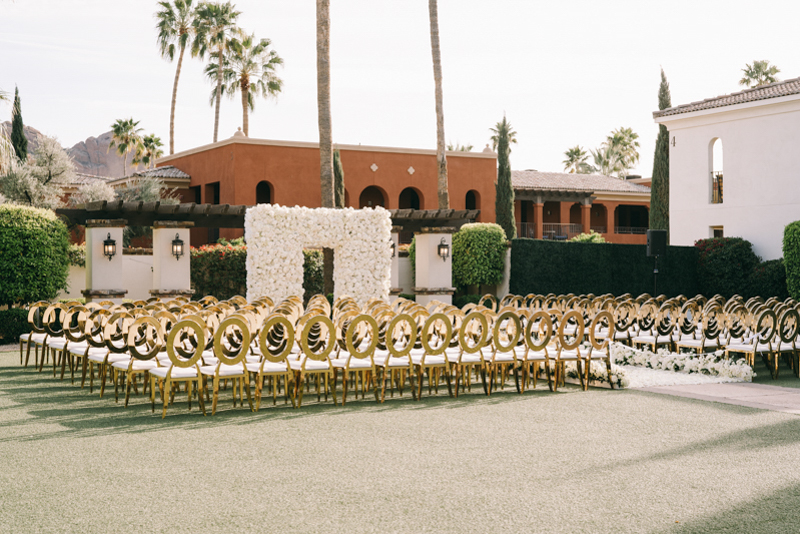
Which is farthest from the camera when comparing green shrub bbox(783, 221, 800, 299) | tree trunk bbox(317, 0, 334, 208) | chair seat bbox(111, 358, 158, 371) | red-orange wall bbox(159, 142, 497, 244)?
red-orange wall bbox(159, 142, 497, 244)

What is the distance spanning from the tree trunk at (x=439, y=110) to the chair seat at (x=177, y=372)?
15.4m

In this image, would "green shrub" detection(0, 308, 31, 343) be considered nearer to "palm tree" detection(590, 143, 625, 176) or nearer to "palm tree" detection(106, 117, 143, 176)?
"palm tree" detection(106, 117, 143, 176)

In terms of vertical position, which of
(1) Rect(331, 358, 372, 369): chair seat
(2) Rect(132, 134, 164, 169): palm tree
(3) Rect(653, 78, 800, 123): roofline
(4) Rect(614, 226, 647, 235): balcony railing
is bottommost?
(1) Rect(331, 358, 372, 369): chair seat

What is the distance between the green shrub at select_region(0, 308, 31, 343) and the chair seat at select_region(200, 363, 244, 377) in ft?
29.0

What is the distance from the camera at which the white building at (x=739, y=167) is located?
2336cm

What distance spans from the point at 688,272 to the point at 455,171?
10519mm

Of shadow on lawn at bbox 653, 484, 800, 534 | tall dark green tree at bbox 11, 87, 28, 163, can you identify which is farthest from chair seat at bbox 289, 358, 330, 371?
tall dark green tree at bbox 11, 87, 28, 163

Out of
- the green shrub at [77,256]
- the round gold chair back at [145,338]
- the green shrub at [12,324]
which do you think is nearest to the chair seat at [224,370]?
the round gold chair back at [145,338]

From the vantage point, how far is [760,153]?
24.0 meters

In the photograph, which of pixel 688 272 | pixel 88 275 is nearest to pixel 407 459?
pixel 88 275

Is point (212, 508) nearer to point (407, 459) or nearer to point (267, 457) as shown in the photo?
point (267, 457)

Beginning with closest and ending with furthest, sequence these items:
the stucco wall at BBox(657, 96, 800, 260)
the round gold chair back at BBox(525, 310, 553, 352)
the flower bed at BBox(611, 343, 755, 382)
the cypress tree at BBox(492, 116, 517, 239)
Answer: the round gold chair back at BBox(525, 310, 553, 352) < the flower bed at BBox(611, 343, 755, 382) < the stucco wall at BBox(657, 96, 800, 260) < the cypress tree at BBox(492, 116, 517, 239)

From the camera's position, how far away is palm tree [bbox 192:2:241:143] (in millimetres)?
39031

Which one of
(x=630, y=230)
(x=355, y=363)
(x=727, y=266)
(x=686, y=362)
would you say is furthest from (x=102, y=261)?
(x=630, y=230)
